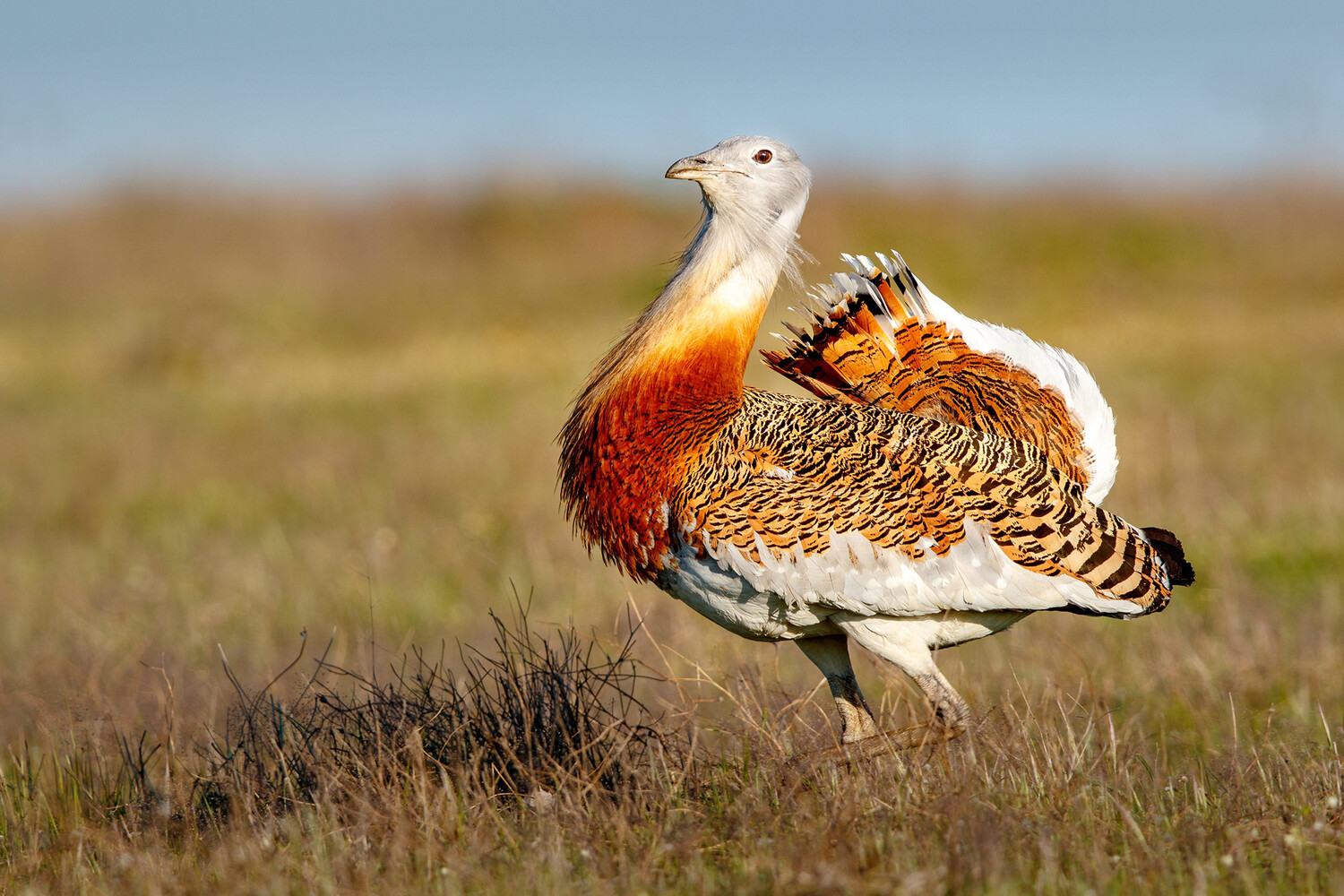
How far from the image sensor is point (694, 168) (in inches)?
117

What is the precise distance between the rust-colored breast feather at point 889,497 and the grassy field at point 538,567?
0.37 m

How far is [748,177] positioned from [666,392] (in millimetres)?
541

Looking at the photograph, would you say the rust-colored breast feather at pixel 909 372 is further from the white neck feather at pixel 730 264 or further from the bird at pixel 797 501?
the white neck feather at pixel 730 264

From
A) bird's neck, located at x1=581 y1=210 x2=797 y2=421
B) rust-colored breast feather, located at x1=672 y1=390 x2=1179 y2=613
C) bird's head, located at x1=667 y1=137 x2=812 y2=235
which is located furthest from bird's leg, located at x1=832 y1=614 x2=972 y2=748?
bird's head, located at x1=667 y1=137 x2=812 y2=235

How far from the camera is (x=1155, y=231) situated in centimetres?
1259

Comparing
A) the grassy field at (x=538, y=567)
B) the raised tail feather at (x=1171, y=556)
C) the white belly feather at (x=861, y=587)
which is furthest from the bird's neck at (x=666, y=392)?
the raised tail feather at (x=1171, y=556)

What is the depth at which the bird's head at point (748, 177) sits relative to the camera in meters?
2.98

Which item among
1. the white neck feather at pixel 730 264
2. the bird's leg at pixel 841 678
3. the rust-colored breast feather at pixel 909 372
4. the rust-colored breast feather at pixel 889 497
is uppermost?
the white neck feather at pixel 730 264

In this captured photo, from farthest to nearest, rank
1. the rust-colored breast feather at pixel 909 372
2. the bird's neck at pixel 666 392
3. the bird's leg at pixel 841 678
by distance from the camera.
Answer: the rust-colored breast feather at pixel 909 372
the bird's leg at pixel 841 678
the bird's neck at pixel 666 392

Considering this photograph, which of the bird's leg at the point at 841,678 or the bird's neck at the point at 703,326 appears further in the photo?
the bird's leg at the point at 841,678

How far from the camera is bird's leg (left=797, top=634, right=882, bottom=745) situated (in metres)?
3.10

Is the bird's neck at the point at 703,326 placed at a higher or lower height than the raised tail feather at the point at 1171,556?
higher

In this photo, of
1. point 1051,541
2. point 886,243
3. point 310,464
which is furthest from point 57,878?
point 886,243

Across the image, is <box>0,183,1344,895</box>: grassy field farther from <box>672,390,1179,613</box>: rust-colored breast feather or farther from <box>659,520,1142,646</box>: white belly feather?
<box>672,390,1179,613</box>: rust-colored breast feather
